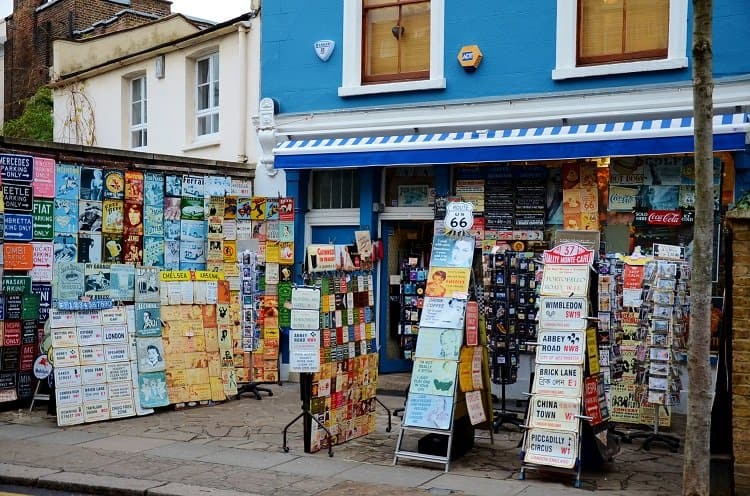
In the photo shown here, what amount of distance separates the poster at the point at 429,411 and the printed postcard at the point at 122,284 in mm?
4713

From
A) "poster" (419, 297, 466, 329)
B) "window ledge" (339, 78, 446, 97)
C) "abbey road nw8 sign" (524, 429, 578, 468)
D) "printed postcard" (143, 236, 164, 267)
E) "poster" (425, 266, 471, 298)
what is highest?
"window ledge" (339, 78, 446, 97)

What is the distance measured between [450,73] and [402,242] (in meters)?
2.73

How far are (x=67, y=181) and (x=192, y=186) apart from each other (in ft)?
6.58

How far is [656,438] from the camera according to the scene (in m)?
9.61

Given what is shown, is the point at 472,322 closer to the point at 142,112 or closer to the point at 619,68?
the point at 619,68

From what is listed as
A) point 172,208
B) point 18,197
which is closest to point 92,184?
point 18,197

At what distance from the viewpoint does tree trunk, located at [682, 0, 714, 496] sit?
719 cm

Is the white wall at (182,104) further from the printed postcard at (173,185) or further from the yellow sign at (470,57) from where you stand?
the yellow sign at (470,57)

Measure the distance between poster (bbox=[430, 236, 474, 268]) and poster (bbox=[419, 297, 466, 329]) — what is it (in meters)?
0.37

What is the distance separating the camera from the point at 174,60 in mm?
16672

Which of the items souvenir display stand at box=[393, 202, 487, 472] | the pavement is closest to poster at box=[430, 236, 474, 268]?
souvenir display stand at box=[393, 202, 487, 472]

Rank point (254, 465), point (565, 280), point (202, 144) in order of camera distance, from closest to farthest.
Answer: point (565, 280)
point (254, 465)
point (202, 144)

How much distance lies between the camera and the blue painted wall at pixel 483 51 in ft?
36.7

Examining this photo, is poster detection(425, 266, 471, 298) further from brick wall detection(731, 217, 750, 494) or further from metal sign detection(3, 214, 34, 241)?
metal sign detection(3, 214, 34, 241)
